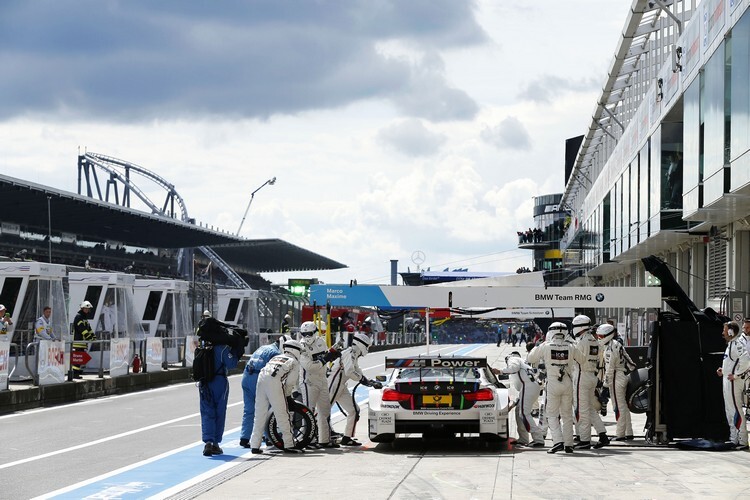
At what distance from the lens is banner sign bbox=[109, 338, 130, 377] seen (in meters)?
28.5

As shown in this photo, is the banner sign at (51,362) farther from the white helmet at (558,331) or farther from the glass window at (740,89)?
the glass window at (740,89)

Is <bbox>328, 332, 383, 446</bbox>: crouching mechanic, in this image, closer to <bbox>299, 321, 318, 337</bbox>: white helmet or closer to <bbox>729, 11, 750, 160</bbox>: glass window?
<bbox>299, 321, 318, 337</bbox>: white helmet

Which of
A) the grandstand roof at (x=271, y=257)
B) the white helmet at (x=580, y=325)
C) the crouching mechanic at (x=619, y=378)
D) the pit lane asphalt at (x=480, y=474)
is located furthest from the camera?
the grandstand roof at (x=271, y=257)

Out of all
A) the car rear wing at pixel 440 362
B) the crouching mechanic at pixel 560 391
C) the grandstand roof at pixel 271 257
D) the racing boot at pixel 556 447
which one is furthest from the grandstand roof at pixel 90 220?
the racing boot at pixel 556 447

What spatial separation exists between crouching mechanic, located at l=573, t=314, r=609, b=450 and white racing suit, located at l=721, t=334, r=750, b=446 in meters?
1.56

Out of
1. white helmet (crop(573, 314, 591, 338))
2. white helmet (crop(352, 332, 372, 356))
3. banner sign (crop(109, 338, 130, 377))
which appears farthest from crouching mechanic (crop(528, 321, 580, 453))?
banner sign (crop(109, 338, 130, 377))

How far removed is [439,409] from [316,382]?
1.78 meters

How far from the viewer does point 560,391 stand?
14195mm

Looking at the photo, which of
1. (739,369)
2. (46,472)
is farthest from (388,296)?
(46,472)

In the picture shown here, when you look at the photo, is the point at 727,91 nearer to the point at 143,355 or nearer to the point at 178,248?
the point at 143,355

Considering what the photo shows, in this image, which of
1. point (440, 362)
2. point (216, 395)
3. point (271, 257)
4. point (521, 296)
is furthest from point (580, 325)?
point (271, 257)

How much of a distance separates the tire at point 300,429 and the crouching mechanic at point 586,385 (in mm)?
3350

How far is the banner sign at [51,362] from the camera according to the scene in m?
23.8

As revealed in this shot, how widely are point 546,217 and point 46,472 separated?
140072 mm
